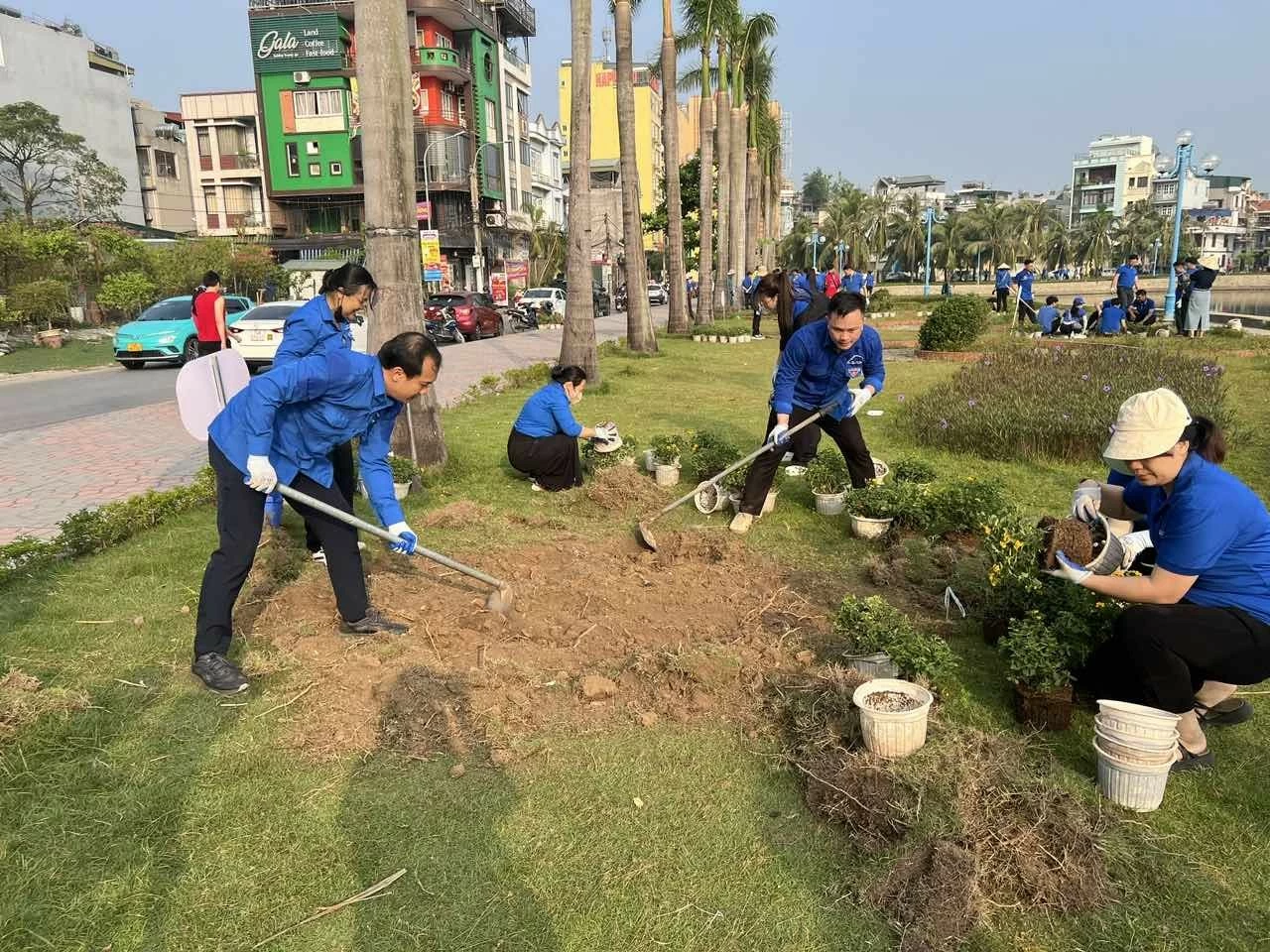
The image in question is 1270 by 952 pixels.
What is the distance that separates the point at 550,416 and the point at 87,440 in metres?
6.11

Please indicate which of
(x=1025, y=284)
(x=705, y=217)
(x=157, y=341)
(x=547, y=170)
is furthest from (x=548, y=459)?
(x=547, y=170)

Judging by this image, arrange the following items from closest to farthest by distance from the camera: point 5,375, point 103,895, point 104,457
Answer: point 103,895 → point 104,457 → point 5,375

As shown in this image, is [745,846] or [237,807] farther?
[237,807]

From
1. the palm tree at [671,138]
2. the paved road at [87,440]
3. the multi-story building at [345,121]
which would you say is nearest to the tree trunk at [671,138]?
the palm tree at [671,138]

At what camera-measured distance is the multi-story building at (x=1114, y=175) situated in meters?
113

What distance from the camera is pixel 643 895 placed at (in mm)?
2693

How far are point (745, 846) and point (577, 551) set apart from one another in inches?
121

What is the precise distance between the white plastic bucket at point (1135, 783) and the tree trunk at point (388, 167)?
587 cm

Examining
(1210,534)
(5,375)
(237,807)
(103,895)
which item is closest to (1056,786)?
(1210,534)

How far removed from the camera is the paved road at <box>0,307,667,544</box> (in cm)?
727

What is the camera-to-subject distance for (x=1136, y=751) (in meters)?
2.99

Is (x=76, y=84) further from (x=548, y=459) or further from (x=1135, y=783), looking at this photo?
(x=1135, y=783)

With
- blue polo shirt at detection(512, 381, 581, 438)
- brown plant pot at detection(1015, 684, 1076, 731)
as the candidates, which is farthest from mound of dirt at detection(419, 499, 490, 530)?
brown plant pot at detection(1015, 684, 1076, 731)

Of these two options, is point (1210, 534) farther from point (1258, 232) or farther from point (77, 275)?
point (1258, 232)
